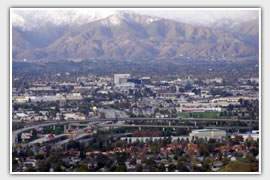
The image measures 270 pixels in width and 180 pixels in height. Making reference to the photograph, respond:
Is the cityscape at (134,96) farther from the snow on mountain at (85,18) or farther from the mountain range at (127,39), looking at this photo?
the snow on mountain at (85,18)

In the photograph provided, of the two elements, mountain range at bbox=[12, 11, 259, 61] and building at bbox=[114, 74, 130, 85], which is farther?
mountain range at bbox=[12, 11, 259, 61]

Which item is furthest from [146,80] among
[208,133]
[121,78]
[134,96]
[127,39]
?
[208,133]

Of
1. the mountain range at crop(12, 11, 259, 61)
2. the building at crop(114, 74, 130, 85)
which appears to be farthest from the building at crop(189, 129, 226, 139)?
the mountain range at crop(12, 11, 259, 61)

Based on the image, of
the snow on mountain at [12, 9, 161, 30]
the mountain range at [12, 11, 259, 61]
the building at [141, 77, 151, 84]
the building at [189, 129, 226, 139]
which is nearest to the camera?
the building at [189, 129, 226, 139]

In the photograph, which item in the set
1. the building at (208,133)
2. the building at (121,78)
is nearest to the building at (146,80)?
the building at (121,78)

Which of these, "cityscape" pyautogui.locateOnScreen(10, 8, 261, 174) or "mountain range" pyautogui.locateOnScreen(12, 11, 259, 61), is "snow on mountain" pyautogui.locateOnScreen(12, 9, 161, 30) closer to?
"mountain range" pyautogui.locateOnScreen(12, 11, 259, 61)

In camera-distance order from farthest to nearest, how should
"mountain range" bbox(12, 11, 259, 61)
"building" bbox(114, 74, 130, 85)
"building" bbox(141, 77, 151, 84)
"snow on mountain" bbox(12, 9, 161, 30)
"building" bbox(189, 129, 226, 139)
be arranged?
"mountain range" bbox(12, 11, 259, 61) → "snow on mountain" bbox(12, 9, 161, 30) → "building" bbox(141, 77, 151, 84) → "building" bbox(114, 74, 130, 85) → "building" bbox(189, 129, 226, 139)

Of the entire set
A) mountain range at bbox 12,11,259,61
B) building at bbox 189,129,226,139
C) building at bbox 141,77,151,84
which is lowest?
building at bbox 189,129,226,139

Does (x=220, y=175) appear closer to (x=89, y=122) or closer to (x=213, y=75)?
(x=89, y=122)
